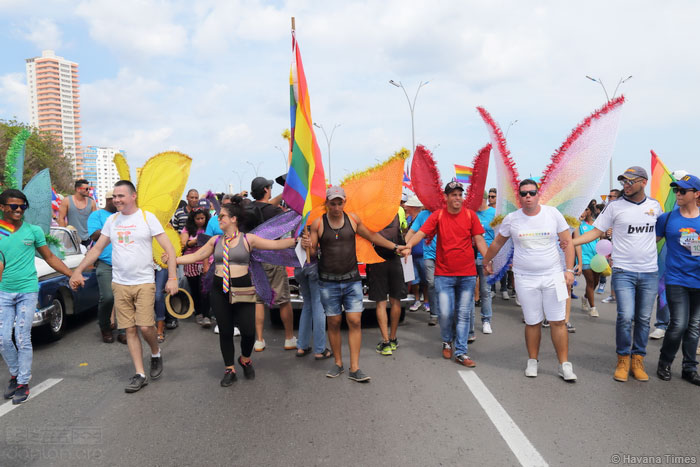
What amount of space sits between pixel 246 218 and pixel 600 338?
187 inches

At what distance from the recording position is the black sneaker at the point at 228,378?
4605 millimetres

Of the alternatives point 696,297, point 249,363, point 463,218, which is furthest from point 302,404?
point 696,297

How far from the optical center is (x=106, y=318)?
6.34m

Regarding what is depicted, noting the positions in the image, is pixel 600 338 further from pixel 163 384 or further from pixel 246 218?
pixel 163 384

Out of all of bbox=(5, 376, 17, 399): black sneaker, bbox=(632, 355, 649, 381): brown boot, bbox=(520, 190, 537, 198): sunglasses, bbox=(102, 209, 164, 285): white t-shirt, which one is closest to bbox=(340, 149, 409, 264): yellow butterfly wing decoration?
bbox=(520, 190, 537, 198): sunglasses

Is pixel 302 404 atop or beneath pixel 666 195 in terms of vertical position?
beneath

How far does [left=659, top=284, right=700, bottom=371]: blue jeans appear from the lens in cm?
452

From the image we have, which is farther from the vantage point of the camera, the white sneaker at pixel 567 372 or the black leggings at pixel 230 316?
the black leggings at pixel 230 316

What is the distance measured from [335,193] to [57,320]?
454cm

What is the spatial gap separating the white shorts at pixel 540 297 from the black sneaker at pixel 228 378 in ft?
9.63

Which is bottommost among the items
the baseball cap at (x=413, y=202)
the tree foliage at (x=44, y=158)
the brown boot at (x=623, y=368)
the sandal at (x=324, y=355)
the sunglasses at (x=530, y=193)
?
the sandal at (x=324, y=355)

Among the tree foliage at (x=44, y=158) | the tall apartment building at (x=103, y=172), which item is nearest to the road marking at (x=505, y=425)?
the tree foliage at (x=44, y=158)

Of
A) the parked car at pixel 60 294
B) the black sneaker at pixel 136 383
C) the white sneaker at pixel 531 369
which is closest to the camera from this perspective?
the black sneaker at pixel 136 383

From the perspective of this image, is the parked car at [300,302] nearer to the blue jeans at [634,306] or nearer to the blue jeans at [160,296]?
the blue jeans at [160,296]
